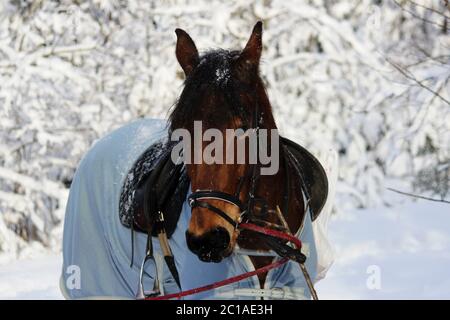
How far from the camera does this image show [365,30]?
38.4 ft

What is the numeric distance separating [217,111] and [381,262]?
5368mm

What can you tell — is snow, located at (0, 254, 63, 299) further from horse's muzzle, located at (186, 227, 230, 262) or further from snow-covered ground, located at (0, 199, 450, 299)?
horse's muzzle, located at (186, 227, 230, 262)

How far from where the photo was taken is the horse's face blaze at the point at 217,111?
2.66 meters

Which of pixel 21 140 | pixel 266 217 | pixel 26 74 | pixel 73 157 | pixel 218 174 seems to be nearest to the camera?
pixel 218 174

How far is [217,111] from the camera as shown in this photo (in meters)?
2.80

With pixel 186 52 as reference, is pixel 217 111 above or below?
below

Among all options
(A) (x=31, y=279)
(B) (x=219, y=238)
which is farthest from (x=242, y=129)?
(A) (x=31, y=279)

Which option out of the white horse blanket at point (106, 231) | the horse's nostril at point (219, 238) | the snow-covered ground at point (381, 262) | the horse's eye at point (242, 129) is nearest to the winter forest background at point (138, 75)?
the snow-covered ground at point (381, 262)

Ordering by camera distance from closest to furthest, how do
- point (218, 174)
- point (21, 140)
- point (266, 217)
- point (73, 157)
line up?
1. point (218, 174)
2. point (266, 217)
3. point (21, 140)
4. point (73, 157)

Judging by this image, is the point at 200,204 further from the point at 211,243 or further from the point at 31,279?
the point at 31,279

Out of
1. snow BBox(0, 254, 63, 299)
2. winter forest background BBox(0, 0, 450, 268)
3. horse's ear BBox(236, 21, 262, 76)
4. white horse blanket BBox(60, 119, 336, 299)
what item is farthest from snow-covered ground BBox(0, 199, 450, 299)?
horse's ear BBox(236, 21, 262, 76)

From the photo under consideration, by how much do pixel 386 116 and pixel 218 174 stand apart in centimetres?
1031
